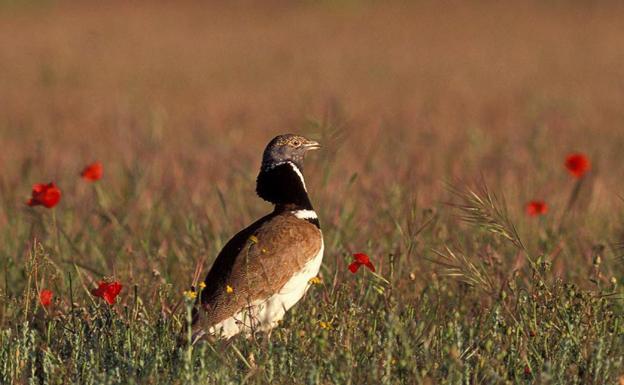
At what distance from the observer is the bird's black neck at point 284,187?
526cm

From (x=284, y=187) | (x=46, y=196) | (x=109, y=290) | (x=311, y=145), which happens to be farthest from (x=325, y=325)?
(x=46, y=196)

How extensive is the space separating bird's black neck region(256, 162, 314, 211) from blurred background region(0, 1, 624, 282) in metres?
0.31

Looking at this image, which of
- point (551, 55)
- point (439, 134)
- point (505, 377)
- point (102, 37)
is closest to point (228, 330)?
point (505, 377)

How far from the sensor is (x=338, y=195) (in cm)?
748

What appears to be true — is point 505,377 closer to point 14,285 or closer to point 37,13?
point 14,285

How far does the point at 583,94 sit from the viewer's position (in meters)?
14.8

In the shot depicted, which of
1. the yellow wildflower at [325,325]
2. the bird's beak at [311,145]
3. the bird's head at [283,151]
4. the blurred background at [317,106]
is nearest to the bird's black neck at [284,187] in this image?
the bird's head at [283,151]

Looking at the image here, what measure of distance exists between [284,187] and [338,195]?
7.35ft

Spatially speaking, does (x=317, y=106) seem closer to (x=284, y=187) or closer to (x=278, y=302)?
(x=284, y=187)

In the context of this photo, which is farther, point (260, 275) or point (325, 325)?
point (260, 275)

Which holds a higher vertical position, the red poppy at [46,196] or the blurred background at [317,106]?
the red poppy at [46,196]

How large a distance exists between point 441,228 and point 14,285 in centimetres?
256

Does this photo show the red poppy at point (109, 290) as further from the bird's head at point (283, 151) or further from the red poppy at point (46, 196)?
the bird's head at point (283, 151)

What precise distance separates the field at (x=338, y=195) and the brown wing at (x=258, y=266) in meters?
0.18
